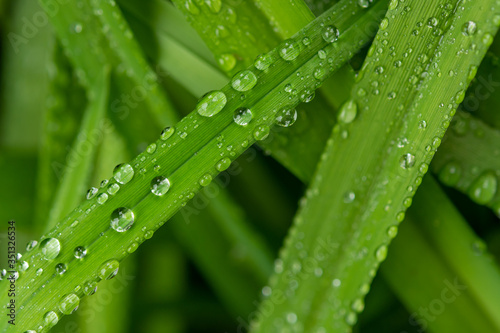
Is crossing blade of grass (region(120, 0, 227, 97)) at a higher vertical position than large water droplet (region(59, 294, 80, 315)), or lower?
higher

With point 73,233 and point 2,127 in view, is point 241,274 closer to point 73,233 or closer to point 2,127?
point 73,233

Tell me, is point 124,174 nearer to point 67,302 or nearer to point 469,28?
point 67,302

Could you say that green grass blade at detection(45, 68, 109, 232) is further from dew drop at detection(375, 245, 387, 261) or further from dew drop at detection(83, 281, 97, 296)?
dew drop at detection(375, 245, 387, 261)

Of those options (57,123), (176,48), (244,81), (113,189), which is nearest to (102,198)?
(113,189)

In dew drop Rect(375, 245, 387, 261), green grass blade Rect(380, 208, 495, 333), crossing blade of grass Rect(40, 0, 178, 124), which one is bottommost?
green grass blade Rect(380, 208, 495, 333)

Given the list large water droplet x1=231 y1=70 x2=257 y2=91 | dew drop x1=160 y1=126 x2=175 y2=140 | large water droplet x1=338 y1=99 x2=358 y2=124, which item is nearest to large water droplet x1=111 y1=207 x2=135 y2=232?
dew drop x1=160 y1=126 x2=175 y2=140

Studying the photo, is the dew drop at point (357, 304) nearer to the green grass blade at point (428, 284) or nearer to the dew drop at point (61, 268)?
the green grass blade at point (428, 284)

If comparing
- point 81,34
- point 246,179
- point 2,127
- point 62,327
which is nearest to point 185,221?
point 246,179
